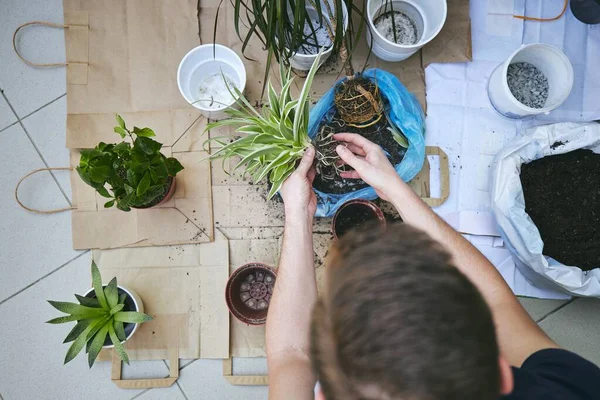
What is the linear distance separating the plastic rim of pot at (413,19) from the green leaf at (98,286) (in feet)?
3.30

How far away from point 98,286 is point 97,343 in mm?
150

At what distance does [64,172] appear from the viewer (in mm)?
1393

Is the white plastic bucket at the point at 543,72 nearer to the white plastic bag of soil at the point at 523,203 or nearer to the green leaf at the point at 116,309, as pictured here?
the white plastic bag of soil at the point at 523,203

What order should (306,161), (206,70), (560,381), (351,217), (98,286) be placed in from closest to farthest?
(560,381), (306,161), (98,286), (351,217), (206,70)

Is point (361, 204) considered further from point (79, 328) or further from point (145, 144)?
point (79, 328)

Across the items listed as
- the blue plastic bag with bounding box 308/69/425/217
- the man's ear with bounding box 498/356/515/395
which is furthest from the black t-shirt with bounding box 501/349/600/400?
the blue plastic bag with bounding box 308/69/425/217

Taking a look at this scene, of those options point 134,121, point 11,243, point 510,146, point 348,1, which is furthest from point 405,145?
point 11,243

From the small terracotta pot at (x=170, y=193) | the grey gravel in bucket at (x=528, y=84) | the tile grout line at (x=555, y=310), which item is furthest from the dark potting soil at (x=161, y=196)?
the tile grout line at (x=555, y=310)

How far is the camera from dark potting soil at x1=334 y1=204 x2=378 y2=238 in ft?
4.06

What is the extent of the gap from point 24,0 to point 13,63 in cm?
22

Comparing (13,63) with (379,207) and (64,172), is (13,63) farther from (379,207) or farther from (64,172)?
(379,207)

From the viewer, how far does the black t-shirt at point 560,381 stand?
2.30 ft

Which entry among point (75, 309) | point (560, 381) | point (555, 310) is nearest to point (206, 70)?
point (75, 309)

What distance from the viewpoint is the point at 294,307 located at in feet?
3.03
